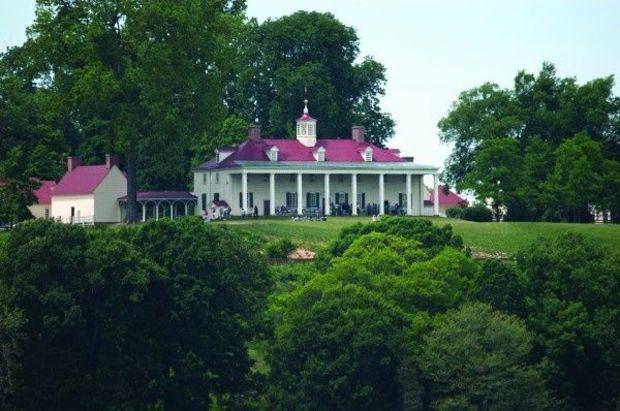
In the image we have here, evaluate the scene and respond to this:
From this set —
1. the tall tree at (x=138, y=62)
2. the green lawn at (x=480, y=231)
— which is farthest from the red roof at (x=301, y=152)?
the tall tree at (x=138, y=62)

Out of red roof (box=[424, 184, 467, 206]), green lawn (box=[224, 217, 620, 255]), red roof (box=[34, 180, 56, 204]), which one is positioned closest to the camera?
green lawn (box=[224, 217, 620, 255])

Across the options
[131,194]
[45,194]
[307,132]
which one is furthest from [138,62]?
[45,194]

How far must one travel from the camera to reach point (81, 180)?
104938 mm

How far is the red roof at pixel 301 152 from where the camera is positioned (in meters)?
107

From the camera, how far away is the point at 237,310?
65.6 meters

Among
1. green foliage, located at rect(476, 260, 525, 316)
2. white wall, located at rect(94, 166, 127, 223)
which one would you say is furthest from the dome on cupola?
green foliage, located at rect(476, 260, 525, 316)

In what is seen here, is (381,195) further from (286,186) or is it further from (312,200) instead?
(286,186)

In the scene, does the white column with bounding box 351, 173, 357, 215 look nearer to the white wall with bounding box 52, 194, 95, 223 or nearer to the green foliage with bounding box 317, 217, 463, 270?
the white wall with bounding box 52, 194, 95, 223

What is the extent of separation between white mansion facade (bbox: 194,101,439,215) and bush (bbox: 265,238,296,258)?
19327 mm

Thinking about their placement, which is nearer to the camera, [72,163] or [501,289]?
[501,289]

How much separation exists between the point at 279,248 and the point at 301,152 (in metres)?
27.3

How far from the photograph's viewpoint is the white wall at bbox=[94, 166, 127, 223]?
10294 centimetres

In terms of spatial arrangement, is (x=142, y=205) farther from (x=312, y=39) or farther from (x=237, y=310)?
(x=237, y=310)

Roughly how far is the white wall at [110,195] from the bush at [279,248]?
21.6m
